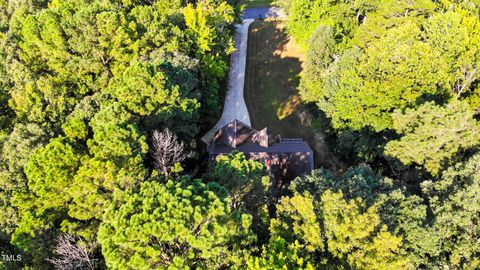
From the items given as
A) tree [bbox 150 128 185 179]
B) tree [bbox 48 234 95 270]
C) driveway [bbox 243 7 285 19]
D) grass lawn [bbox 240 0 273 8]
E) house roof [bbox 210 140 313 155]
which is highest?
grass lawn [bbox 240 0 273 8]

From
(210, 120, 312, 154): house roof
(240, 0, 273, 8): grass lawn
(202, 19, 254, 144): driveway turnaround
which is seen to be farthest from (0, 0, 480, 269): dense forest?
(240, 0, 273, 8): grass lawn

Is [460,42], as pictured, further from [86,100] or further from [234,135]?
[86,100]

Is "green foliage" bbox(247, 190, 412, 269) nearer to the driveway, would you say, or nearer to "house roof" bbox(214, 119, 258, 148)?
"house roof" bbox(214, 119, 258, 148)

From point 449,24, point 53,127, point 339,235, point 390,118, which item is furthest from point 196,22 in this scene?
point 339,235

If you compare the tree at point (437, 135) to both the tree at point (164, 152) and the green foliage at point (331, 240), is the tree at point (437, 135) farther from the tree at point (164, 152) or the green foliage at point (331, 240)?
the tree at point (164, 152)

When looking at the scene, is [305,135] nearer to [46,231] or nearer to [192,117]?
[192,117]

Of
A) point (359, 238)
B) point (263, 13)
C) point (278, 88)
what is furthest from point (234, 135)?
point (263, 13)

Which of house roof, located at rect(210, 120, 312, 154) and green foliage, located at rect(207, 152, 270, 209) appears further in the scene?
house roof, located at rect(210, 120, 312, 154)
